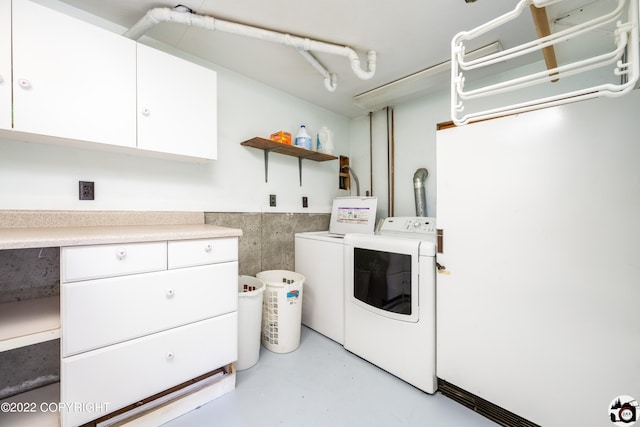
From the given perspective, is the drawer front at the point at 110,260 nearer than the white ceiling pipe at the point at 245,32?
Yes

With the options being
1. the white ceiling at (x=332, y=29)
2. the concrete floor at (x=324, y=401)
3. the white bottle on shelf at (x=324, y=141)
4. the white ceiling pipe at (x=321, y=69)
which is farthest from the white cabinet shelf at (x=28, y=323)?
the white bottle on shelf at (x=324, y=141)

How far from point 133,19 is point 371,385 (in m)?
2.70

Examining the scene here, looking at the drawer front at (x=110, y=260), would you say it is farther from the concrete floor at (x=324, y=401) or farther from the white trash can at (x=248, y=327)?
the concrete floor at (x=324, y=401)

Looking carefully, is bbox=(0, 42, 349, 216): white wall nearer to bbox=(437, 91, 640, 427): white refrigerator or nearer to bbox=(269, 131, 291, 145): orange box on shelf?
bbox=(269, 131, 291, 145): orange box on shelf

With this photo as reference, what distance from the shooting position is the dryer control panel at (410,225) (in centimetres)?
208

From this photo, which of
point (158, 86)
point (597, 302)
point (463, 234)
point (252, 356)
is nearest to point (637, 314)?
point (597, 302)

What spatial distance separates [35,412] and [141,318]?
64 cm

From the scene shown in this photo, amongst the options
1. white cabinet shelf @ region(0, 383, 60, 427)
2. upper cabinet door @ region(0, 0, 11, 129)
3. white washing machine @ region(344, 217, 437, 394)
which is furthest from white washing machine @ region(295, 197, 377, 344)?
upper cabinet door @ region(0, 0, 11, 129)

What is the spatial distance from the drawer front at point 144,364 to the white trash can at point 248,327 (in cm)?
20

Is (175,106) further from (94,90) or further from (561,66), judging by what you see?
(561,66)

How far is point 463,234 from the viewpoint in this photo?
141cm

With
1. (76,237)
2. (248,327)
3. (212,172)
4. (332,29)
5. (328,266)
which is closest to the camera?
(76,237)

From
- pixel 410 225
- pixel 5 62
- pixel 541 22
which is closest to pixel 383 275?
pixel 410 225

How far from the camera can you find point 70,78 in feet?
4.03
